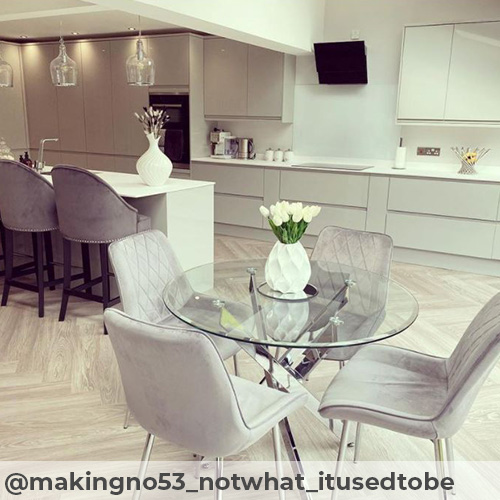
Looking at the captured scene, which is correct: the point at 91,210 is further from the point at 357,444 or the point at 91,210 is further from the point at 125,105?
the point at 125,105

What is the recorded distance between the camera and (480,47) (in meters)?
4.74

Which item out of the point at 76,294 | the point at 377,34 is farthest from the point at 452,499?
the point at 377,34

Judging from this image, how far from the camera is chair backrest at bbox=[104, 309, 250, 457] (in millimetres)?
1391

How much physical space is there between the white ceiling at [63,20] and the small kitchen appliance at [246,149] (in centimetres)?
155

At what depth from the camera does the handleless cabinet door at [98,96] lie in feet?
21.4

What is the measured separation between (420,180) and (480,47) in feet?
4.41

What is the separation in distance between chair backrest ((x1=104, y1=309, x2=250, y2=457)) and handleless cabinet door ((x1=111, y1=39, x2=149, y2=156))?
5318 mm

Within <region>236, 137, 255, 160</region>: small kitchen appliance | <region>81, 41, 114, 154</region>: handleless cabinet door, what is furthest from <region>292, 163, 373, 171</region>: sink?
<region>81, 41, 114, 154</region>: handleless cabinet door

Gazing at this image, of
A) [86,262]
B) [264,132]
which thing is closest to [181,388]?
[86,262]

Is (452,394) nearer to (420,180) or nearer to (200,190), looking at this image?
(200,190)

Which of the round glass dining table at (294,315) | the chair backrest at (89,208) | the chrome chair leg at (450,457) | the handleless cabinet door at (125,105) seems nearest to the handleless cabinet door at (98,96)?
the handleless cabinet door at (125,105)

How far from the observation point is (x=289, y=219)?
2.09m

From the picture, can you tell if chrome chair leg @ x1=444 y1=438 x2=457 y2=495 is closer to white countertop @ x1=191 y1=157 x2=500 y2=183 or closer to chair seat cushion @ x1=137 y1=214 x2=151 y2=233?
chair seat cushion @ x1=137 y1=214 x2=151 y2=233

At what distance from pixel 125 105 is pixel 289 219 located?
5.07 meters
